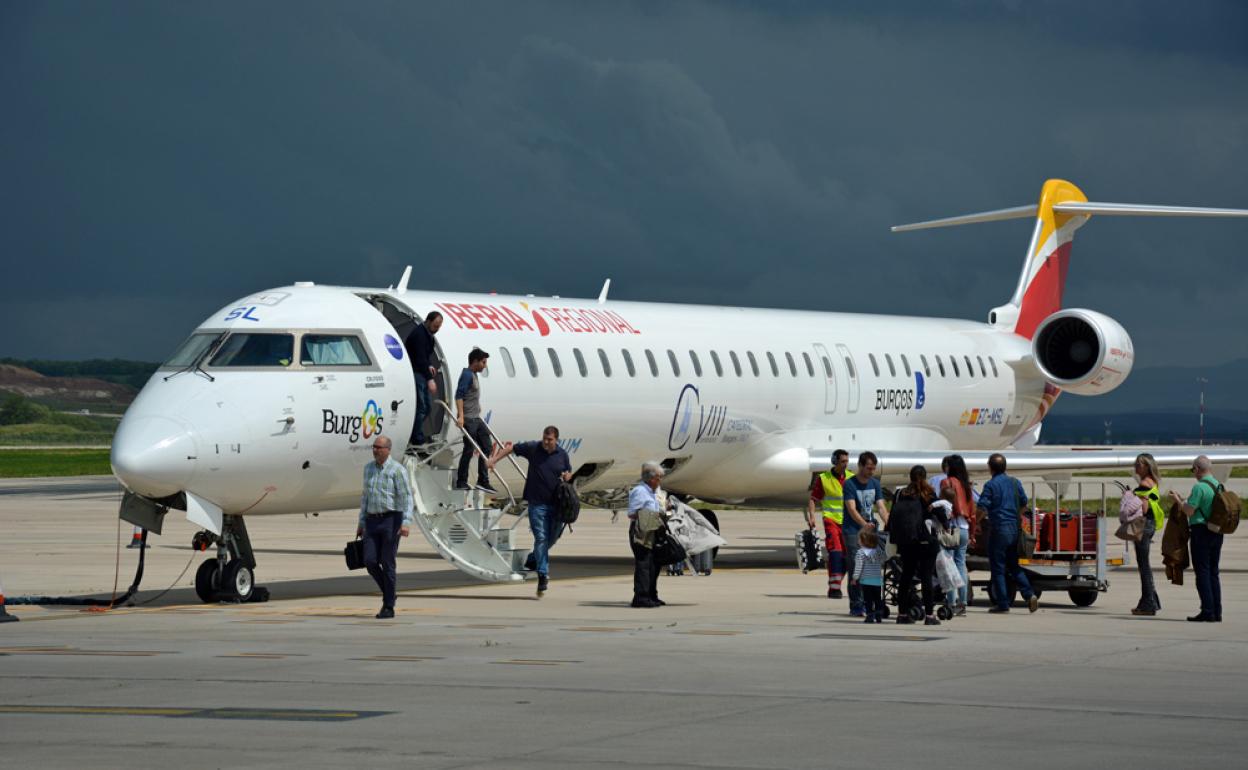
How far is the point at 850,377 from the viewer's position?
2941 centimetres

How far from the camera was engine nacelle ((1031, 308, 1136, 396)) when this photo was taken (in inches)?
1214

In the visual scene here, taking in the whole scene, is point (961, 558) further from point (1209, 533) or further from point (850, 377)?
point (850, 377)

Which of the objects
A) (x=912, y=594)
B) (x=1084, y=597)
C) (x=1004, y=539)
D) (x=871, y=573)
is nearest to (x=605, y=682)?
(x=871, y=573)

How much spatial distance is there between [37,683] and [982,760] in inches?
263

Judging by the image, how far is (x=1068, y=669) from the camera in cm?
1397

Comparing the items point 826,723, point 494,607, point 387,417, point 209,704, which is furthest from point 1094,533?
point 209,704

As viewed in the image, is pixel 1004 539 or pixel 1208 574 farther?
pixel 1004 539

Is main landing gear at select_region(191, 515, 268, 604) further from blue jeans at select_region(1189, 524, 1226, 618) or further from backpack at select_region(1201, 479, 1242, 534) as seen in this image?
backpack at select_region(1201, 479, 1242, 534)

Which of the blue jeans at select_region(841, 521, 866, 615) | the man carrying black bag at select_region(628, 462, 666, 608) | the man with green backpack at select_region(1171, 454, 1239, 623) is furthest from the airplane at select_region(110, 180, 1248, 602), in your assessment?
the man with green backpack at select_region(1171, 454, 1239, 623)

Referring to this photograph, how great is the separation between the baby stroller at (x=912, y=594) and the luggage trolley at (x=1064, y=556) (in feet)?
3.21

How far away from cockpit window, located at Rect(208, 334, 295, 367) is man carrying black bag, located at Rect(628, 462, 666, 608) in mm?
4035

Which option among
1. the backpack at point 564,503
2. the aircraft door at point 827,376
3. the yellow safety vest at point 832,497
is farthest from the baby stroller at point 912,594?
the aircraft door at point 827,376

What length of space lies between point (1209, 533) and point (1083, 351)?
1321 cm

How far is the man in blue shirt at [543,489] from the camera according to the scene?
2088cm
